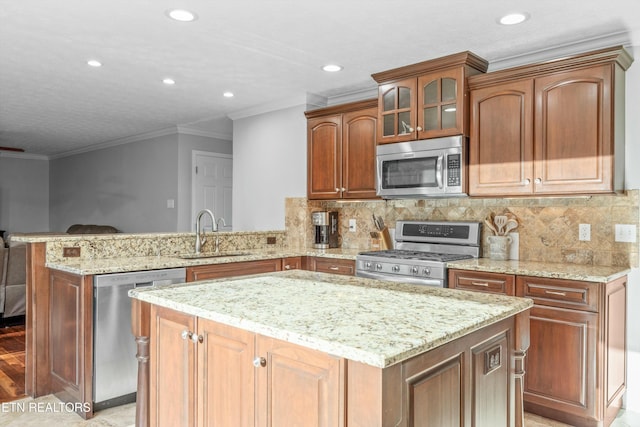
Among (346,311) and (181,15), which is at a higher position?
(181,15)

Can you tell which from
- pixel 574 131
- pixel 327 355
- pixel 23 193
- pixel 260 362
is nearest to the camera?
pixel 327 355

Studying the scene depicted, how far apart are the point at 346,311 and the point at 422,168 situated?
226 cm

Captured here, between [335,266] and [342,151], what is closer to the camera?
[335,266]

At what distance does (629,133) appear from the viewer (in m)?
2.95

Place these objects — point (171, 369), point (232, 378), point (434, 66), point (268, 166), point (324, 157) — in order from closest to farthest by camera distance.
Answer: point (232, 378) → point (171, 369) → point (434, 66) → point (324, 157) → point (268, 166)

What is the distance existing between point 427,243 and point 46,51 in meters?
3.24

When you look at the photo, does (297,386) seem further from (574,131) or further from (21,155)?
(21,155)

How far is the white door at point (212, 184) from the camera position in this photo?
253 inches

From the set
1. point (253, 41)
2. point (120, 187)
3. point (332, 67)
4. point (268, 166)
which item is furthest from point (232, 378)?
point (120, 187)

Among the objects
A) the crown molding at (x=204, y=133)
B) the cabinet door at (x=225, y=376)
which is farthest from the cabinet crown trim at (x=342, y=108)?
the cabinet door at (x=225, y=376)

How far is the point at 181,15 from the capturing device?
8.81 ft

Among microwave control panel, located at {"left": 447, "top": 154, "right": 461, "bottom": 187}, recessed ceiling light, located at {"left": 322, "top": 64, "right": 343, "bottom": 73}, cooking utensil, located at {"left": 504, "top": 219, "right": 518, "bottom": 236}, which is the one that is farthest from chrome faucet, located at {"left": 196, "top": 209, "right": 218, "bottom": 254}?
cooking utensil, located at {"left": 504, "top": 219, "right": 518, "bottom": 236}

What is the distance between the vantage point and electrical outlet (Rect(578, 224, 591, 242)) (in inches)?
122

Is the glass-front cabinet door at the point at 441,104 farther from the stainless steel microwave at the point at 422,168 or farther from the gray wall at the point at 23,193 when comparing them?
the gray wall at the point at 23,193
